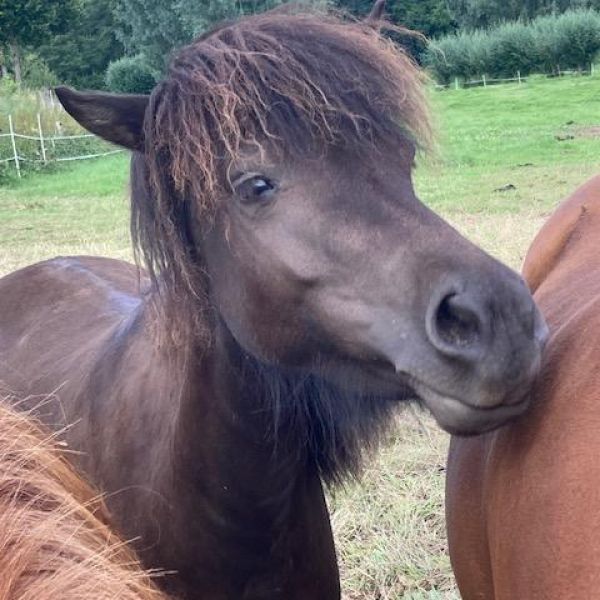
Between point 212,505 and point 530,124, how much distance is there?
1762cm

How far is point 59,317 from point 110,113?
1.65m

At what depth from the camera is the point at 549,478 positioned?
4.40 feet

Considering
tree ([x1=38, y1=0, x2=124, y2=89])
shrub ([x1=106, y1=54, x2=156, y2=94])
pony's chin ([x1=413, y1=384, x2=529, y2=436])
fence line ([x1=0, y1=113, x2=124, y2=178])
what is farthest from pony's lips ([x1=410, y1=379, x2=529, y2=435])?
tree ([x1=38, y1=0, x2=124, y2=89])

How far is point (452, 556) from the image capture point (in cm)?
193

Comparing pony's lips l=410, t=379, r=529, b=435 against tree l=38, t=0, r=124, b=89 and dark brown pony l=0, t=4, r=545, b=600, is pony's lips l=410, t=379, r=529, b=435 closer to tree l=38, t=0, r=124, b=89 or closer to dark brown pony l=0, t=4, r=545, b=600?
dark brown pony l=0, t=4, r=545, b=600

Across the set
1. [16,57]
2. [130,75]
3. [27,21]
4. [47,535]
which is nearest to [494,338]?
[47,535]

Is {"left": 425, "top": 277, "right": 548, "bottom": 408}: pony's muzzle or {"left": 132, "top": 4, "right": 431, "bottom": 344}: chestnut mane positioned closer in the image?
{"left": 425, "top": 277, "right": 548, "bottom": 408}: pony's muzzle

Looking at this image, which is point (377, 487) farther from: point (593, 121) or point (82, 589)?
point (593, 121)

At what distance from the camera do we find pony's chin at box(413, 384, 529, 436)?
1462 millimetres

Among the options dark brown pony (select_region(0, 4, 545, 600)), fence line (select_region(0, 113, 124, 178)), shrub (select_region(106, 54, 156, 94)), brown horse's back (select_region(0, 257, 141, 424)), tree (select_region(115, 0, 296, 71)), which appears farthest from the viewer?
shrub (select_region(106, 54, 156, 94))

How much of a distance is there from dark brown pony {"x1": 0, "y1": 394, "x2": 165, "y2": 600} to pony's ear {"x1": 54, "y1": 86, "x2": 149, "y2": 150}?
101cm

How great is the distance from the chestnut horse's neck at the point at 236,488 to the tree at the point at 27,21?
34540 mm

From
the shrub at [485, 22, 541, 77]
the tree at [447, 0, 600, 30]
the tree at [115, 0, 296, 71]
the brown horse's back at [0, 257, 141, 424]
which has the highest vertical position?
the brown horse's back at [0, 257, 141, 424]

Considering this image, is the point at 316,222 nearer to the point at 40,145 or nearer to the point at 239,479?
the point at 239,479
